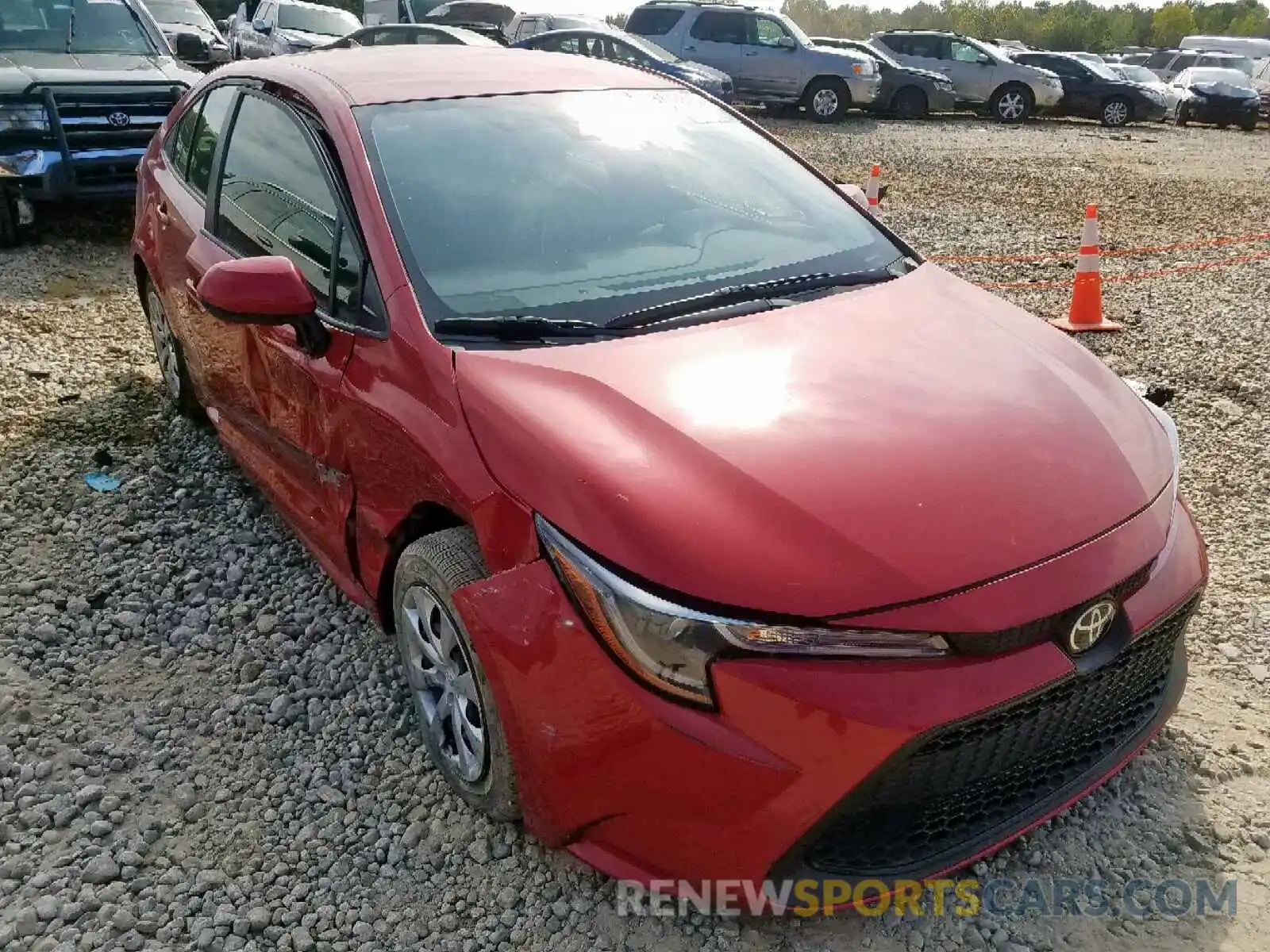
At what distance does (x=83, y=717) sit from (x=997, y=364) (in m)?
2.65

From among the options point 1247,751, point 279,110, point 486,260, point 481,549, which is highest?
point 279,110

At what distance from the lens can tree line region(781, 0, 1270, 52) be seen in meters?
58.0

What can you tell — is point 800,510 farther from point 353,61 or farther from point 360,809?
point 353,61

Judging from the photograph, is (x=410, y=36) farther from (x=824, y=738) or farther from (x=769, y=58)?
(x=824, y=738)

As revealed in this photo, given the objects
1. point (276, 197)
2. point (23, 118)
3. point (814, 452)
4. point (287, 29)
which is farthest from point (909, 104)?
point (814, 452)

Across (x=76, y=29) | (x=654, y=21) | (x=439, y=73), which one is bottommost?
(x=654, y=21)

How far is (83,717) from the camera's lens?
3031mm

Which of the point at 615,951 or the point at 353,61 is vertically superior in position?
the point at 353,61

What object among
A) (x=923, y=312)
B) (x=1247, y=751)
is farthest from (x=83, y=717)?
(x=1247, y=751)

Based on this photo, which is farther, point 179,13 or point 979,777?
point 179,13

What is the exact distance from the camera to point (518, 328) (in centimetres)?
260

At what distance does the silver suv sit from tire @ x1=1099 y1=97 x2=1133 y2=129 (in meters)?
5.23

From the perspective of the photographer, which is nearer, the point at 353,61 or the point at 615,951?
the point at 615,951

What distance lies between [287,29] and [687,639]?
17386 mm
